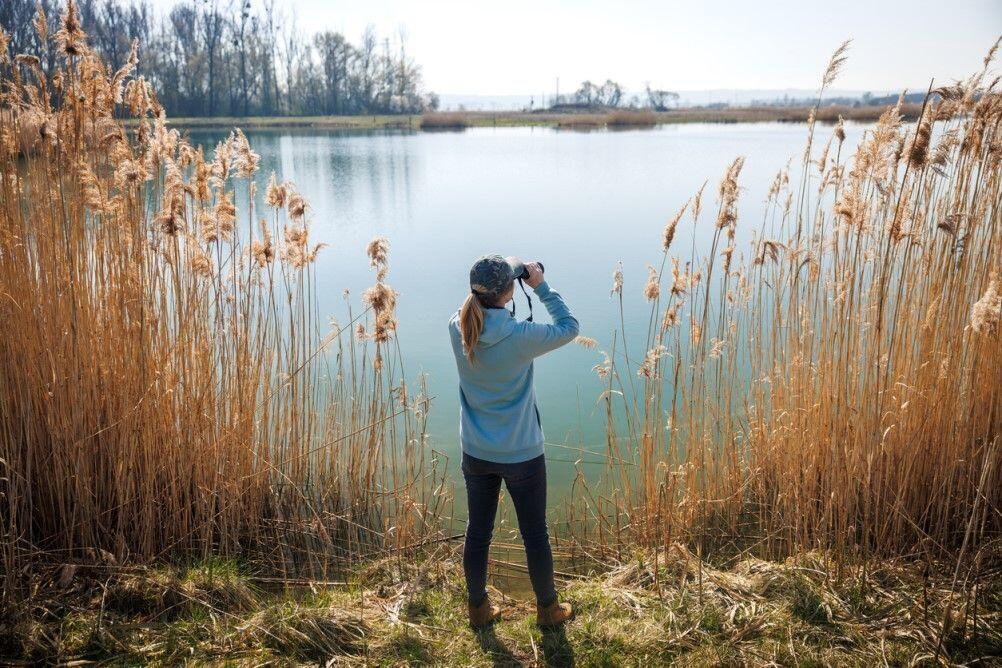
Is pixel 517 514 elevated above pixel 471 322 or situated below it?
below

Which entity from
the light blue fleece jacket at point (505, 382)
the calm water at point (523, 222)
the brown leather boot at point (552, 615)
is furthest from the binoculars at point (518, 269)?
the calm water at point (523, 222)

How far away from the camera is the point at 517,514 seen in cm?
265

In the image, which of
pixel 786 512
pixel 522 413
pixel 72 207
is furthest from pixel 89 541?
pixel 786 512

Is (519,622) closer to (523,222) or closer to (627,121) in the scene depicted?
(523,222)

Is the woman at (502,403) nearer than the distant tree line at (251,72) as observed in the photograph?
Yes

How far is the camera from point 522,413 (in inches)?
99.3

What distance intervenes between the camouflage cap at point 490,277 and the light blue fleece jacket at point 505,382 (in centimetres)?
7

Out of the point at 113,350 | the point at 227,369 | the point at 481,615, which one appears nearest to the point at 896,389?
the point at 481,615

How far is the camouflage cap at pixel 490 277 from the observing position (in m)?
2.45

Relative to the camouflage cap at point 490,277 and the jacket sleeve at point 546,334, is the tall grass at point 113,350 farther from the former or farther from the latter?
the jacket sleeve at point 546,334

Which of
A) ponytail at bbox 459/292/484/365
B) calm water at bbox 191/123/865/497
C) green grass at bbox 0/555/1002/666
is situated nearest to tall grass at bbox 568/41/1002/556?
green grass at bbox 0/555/1002/666

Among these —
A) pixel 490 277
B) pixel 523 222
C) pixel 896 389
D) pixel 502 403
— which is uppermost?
pixel 490 277

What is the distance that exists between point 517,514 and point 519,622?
0.52m

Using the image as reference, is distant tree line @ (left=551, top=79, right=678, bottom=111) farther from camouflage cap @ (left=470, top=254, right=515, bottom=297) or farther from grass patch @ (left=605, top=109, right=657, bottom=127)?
camouflage cap @ (left=470, top=254, right=515, bottom=297)
